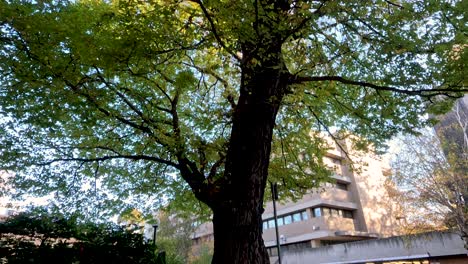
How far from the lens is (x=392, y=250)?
18.7 meters

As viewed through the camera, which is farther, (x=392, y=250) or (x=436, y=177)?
(x=392, y=250)

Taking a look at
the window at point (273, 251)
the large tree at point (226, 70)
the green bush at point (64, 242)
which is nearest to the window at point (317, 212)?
the window at point (273, 251)

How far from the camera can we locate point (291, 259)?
944 inches

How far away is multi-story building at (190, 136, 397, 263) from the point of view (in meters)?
24.5

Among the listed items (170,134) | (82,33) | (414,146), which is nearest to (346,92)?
(170,134)

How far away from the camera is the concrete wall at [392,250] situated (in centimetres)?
1648

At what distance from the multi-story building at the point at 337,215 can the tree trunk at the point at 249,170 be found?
19593mm

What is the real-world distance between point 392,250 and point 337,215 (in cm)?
703

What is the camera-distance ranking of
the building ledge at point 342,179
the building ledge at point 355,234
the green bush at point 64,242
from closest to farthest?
the green bush at point 64,242
the building ledge at point 355,234
the building ledge at point 342,179

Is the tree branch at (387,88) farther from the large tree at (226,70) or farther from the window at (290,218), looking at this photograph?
the window at (290,218)

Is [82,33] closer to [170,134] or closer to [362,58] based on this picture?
[170,134]

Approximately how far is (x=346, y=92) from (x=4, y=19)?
22.3ft

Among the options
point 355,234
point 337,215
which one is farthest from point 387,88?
point 355,234

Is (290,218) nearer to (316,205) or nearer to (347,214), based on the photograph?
(316,205)
